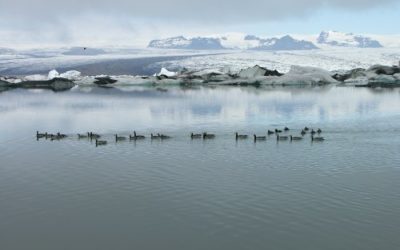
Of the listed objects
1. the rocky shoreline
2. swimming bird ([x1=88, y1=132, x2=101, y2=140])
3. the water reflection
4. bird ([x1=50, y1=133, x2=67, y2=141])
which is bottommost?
the rocky shoreline

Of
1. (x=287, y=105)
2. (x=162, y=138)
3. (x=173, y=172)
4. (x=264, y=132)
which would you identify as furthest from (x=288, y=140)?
(x=287, y=105)

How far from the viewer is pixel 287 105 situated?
55.0 metres

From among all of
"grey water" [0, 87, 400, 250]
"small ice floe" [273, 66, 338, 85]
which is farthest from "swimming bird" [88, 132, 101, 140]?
"small ice floe" [273, 66, 338, 85]

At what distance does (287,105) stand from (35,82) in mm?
58792

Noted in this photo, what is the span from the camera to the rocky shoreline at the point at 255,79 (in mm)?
93688

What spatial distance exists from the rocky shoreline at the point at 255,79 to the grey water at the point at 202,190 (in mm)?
56320

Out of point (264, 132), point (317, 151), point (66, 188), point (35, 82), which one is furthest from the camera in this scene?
point (35, 82)

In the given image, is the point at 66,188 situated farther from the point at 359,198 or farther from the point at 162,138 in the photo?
the point at 162,138

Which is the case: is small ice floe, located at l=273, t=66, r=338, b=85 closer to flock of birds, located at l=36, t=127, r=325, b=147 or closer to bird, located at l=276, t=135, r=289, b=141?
flock of birds, located at l=36, t=127, r=325, b=147

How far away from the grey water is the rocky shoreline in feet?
185

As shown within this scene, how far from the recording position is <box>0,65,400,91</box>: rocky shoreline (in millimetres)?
93688

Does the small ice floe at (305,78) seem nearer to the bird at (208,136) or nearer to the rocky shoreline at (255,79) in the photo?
the rocky shoreline at (255,79)

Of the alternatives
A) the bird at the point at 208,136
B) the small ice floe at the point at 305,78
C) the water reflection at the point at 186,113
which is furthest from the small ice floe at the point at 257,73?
the bird at the point at 208,136

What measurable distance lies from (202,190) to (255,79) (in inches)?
3095
